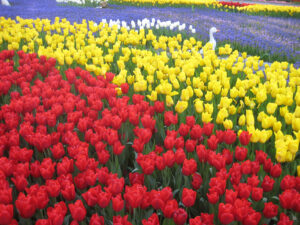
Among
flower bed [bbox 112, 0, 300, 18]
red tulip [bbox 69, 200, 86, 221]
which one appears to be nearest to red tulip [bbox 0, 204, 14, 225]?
red tulip [bbox 69, 200, 86, 221]

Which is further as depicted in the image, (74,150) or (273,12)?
(273,12)

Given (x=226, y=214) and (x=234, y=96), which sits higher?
(x=234, y=96)

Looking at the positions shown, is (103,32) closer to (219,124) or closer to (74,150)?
(219,124)

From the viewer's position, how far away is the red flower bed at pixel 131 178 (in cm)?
167

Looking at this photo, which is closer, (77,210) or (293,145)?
(77,210)

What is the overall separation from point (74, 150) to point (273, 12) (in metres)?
16.7

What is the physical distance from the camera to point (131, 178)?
2.00m

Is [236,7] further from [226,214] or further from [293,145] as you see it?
[226,214]

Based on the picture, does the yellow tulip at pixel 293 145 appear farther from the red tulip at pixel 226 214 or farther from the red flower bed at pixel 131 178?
the red tulip at pixel 226 214

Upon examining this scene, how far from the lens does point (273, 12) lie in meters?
16.3

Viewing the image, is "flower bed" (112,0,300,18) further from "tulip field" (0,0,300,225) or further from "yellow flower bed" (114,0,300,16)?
"tulip field" (0,0,300,225)

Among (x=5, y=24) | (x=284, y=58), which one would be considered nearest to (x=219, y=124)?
(x=284, y=58)

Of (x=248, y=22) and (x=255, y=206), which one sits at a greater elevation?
(x=248, y=22)

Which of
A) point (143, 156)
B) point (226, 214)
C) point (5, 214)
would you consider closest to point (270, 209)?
point (226, 214)
